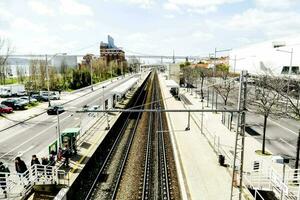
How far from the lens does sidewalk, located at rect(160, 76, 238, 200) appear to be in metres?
15.6

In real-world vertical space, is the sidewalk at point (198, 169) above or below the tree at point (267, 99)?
below

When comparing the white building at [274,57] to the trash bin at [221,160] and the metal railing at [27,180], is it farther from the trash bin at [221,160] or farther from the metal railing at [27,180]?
the metal railing at [27,180]

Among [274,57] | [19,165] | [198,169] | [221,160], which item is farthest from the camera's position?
[274,57]

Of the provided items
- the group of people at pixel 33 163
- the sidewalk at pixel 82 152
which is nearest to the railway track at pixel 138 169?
the sidewalk at pixel 82 152

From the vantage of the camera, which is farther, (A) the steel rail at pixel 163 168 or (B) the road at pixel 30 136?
(B) the road at pixel 30 136

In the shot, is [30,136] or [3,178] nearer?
[3,178]

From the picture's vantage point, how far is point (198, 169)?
18.9 meters

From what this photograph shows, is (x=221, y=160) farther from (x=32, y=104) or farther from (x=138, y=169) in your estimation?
(x=32, y=104)

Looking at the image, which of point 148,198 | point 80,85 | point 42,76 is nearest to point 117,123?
point 148,198

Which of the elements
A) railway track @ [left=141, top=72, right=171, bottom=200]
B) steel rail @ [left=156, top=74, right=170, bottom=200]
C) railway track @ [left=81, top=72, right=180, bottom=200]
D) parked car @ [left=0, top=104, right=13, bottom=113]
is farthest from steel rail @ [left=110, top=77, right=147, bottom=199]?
parked car @ [left=0, top=104, right=13, bottom=113]

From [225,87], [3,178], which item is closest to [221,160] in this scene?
[3,178]

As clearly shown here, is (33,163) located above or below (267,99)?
below

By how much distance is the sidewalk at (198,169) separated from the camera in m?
15.6

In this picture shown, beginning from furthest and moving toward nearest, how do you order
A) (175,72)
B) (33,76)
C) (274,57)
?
(175,72), (274,57), (33,76)
